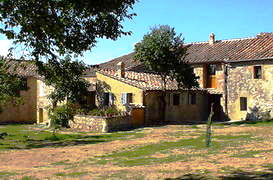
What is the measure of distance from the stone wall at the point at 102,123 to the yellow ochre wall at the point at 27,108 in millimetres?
12047

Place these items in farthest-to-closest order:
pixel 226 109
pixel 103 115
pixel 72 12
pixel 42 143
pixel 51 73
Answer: pixel 226 109 < pixel 103 115 < pixel 42 143 < pixel 51 73 < pixel 72 12

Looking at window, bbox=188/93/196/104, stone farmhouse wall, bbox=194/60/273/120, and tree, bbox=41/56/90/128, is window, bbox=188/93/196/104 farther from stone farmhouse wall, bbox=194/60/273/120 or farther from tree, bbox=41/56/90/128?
tree, bbox=41/56/90/128

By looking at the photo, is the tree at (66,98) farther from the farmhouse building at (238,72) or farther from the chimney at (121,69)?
the farmhouse building at (238,72)

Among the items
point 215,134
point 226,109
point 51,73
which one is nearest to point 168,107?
point 226,109

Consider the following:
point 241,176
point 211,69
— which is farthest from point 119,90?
point 241,176

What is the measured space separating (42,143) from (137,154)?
9663 millimetres

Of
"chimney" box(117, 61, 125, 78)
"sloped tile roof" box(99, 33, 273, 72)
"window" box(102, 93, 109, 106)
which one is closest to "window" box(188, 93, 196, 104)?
"sloped tile roof" box(99, 33, 273, 72)

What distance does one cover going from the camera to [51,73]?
37.1ft

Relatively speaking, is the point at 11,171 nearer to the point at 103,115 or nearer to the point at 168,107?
the point at 103,115

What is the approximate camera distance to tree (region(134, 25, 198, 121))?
3034 cm

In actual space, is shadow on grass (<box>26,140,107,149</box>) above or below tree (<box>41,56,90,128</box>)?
below

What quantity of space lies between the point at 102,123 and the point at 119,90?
5.40 metres

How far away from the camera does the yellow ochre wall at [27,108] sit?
40.8m

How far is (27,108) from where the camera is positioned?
41719 millimetres
